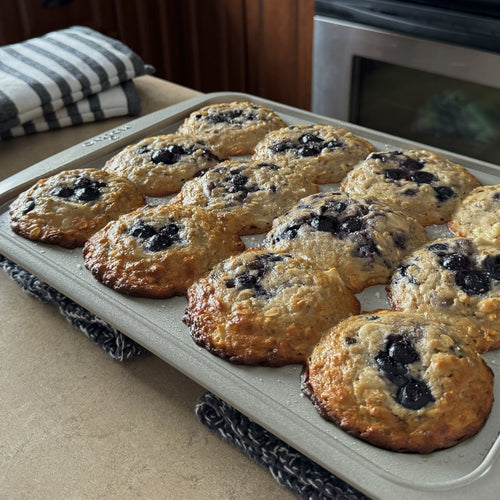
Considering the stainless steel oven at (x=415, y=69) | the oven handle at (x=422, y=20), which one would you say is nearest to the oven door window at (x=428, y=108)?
the stainless steel oven at (x=415, y=69)

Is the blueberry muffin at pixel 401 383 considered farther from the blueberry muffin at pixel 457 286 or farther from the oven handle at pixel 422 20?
the oven handle at pixel 422 20

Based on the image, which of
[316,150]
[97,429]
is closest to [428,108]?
[316,150]

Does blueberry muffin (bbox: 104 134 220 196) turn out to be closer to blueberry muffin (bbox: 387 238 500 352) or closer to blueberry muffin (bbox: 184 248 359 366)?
blueberry muffin (bbox: 184 248 359 366)

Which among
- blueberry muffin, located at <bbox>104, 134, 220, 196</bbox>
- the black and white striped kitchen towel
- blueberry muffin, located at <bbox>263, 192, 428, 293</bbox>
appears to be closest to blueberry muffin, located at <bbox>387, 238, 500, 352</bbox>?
blueberry muffin, located at <bbox>263, 192, 428, 293</bbox>

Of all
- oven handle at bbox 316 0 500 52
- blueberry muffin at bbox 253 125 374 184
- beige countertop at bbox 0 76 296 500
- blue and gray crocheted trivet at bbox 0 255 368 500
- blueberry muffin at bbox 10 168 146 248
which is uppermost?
oven handle at bbox 316 0 500 52

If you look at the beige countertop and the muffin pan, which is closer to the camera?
the muffin pan

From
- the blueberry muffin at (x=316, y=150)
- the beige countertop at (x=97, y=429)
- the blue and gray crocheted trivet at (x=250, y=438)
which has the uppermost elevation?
the blueberry muffin at (x=316, y=150)
